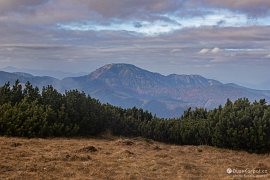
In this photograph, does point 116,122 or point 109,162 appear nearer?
point 109,162

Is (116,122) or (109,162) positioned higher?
(116,122)

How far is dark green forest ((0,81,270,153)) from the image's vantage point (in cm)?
1638

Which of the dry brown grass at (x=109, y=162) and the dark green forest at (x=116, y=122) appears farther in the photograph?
the dark green forest at (x=116, y=122)

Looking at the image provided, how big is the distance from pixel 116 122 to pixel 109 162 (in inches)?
392

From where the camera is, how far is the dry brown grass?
32.4 feet

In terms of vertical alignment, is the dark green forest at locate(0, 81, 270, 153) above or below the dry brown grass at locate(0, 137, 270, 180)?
above

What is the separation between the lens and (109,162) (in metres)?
11.5

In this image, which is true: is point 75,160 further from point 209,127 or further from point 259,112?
point 259,112

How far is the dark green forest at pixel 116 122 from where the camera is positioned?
16375mm

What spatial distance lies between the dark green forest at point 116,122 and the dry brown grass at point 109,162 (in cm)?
140

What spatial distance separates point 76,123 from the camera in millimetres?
19438

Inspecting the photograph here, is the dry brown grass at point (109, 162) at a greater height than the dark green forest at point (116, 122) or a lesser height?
lesser

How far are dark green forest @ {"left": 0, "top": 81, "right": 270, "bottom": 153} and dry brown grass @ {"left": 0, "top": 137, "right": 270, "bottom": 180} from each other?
1398mm

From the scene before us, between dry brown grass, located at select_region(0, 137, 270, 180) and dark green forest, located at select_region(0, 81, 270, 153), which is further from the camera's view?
dark green forest, located at select_region(0, 81, 270, 153)
